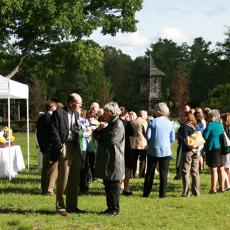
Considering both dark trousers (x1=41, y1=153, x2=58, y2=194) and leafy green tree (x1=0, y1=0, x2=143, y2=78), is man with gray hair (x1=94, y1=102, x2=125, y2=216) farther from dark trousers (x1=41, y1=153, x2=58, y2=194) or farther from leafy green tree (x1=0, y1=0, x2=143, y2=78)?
leafy green tree (x1=0, y1=0, x2=143, y2=78)

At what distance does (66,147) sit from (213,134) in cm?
413

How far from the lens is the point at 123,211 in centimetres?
921

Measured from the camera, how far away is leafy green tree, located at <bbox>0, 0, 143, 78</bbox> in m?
27.4

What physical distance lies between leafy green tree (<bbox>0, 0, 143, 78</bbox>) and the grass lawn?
16604 mm

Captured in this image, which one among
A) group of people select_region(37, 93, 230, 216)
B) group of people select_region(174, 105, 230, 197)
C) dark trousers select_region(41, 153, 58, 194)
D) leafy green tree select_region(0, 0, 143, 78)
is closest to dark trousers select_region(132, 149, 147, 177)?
group of people select_region(37, 93, 230, 216)

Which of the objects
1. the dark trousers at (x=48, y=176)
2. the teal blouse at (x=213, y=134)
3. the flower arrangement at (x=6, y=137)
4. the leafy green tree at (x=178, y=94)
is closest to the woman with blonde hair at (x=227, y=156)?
the teal blouse at (x=213, y=134)

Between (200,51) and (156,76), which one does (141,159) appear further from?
(200,51)

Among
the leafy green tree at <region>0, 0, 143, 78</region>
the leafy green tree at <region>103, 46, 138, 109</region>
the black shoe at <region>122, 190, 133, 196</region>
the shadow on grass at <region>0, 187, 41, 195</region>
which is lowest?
the black shoe at <region>122, 190, 133, 196</region>

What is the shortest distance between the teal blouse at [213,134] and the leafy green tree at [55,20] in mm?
16650

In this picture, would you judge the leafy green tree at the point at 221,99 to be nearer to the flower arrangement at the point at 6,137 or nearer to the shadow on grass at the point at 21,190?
the flower arrangement at the point at 6,137

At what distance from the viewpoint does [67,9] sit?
1129 inches

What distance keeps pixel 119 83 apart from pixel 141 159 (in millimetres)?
85730

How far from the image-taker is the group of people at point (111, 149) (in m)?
8.62

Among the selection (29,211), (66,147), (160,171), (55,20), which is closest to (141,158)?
(160,171)
